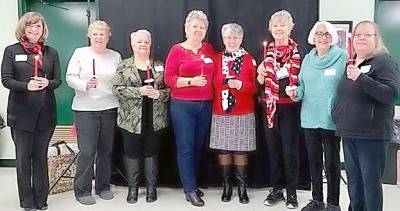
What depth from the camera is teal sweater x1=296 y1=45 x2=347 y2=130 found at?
Result: 10.8 feet

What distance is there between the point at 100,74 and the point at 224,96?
982 millimetres

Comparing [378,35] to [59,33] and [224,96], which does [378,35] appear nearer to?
[224,96]

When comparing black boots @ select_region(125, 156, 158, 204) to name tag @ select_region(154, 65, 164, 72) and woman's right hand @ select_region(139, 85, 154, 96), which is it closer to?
woman's right hand @ select_region(139, 85, 154, 96)

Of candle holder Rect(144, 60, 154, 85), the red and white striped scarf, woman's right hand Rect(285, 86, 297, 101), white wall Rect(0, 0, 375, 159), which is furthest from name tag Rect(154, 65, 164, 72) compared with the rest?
white wall Rect(0, 0, 375, 159)

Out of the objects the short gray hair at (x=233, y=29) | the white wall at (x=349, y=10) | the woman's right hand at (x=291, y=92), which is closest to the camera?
the woman's right hand at (x=291, y=92)

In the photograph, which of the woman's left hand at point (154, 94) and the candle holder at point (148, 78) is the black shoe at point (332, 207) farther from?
the candle holder at point (148, 78)

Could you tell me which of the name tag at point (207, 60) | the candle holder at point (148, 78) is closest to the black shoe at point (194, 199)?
the candle holder at point (148, 78)

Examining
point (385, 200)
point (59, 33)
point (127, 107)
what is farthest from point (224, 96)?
point (59, 33)

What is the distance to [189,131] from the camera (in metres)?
3.87

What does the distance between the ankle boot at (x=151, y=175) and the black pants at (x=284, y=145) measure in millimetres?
915

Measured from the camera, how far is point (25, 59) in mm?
3582

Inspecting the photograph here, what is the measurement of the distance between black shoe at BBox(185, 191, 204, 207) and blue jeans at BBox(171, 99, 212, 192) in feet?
0.11

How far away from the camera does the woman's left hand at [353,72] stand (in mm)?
2729

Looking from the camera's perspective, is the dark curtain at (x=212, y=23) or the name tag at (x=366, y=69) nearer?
the name tag at (x=366, y=69)
